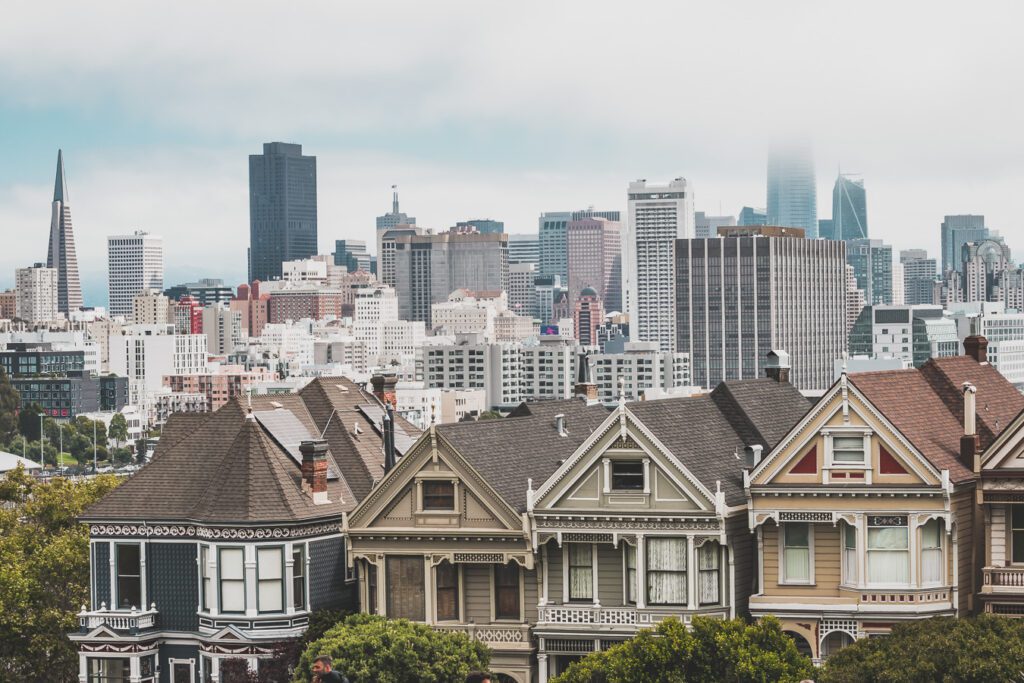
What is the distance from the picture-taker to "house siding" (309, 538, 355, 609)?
51.6 m

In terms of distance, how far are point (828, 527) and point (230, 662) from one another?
13.6 metres

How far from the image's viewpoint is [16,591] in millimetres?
59188

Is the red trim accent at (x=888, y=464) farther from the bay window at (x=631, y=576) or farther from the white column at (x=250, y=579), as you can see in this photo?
the white column at (x=250, y=579)

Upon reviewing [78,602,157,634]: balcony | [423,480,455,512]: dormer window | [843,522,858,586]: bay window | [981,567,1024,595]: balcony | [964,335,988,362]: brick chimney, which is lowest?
[78,602,157,634]: balcony

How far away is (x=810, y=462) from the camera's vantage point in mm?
47875

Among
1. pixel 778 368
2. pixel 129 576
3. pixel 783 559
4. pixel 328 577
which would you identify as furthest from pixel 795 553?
pixel 129 576

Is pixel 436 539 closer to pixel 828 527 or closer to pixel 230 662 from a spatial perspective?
pixel 230 662

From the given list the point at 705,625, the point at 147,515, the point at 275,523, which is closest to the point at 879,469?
the point at 705,625

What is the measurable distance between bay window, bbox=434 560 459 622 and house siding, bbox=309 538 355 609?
9.21ft

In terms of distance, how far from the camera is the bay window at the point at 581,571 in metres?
49.4

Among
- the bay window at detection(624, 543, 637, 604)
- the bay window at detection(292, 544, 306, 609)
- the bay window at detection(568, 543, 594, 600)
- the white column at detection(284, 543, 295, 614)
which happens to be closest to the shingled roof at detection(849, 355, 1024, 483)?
the bay window at detection(624, 543, 637, 604)

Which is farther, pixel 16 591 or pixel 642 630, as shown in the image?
pixel 16 591

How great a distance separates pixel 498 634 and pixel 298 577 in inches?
188

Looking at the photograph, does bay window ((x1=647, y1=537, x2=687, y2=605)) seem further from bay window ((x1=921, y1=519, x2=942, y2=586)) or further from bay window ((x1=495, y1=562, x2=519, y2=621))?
bay window ((x1=921, y1=519, x2=942, y2=586))
